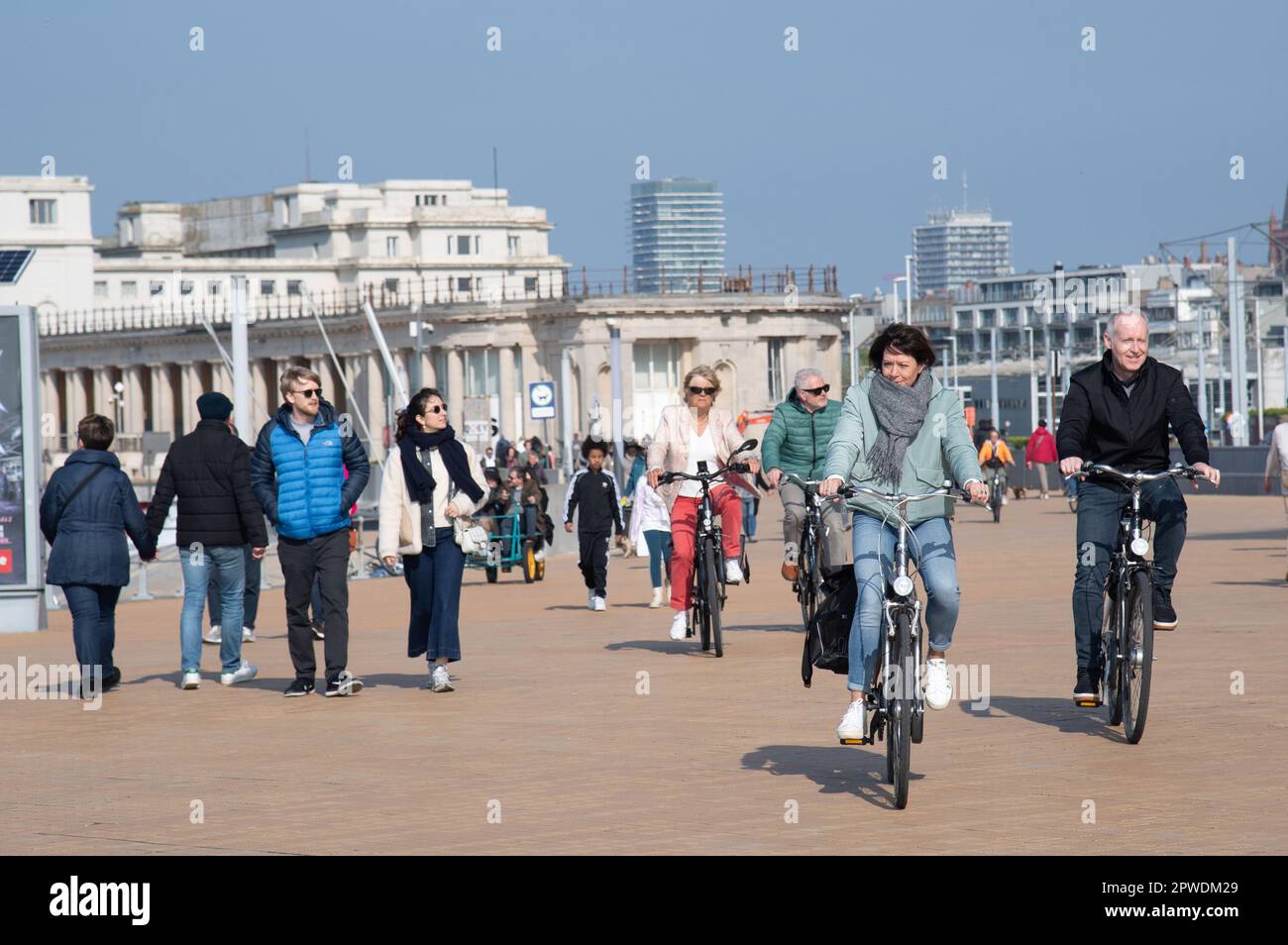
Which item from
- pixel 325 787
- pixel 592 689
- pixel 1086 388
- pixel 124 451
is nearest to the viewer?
pixel 325 787

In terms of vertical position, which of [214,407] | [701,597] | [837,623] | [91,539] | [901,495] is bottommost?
[701,597]

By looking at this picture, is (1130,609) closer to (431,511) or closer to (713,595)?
(431,511)

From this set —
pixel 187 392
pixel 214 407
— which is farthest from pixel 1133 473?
pixel 187 392

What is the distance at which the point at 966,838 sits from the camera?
25.2ft

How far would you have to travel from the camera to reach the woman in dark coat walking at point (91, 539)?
1372 cm

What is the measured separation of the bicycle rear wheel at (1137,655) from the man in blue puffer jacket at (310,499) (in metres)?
5.08

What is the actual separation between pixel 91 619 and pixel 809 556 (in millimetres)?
4671

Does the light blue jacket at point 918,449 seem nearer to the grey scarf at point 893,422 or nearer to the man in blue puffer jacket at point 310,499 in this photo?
the grey scarf at point 893,422

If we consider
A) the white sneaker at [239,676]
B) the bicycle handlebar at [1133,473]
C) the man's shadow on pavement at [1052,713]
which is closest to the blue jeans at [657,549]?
the white sneaker at [239,676]

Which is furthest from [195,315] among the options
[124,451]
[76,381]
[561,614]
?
[561,614]

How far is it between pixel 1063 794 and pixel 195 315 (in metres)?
118

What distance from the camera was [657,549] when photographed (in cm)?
1864
